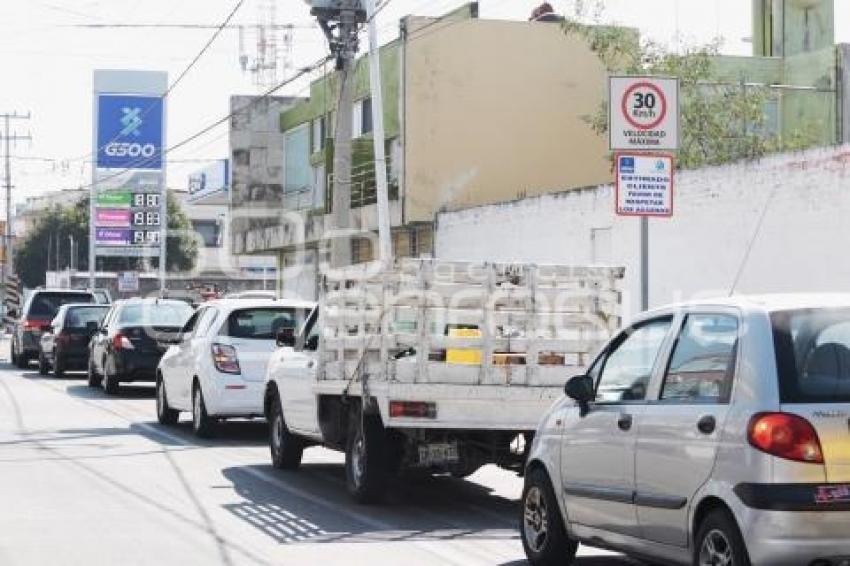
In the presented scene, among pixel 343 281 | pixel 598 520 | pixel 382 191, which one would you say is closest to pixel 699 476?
pixel 598 520

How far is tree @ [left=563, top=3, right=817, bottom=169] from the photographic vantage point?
2954 centimetres

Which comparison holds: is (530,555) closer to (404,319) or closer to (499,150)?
(404,319)

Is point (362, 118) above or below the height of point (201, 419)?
above

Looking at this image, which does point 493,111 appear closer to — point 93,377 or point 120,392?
point 93,377

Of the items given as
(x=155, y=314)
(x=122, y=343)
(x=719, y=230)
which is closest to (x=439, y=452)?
(x=719, y=230)

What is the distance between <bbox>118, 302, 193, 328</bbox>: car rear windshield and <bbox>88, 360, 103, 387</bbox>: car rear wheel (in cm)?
203

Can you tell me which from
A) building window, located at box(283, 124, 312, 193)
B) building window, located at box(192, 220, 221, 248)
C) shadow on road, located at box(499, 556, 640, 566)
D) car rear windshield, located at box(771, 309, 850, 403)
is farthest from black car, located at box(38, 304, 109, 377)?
building window, located at box(192, 220, 221, 248)

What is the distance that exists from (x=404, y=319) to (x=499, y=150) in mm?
22200

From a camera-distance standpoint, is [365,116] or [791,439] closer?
[791,439]

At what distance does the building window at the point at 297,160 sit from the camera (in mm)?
41938

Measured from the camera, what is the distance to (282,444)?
561 inches

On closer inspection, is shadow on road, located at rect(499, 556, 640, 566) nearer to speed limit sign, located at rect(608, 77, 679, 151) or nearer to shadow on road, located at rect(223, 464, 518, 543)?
shadow on road, located at rect(223, 464, 518, 543)

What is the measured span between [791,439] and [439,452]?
5104 millimetres

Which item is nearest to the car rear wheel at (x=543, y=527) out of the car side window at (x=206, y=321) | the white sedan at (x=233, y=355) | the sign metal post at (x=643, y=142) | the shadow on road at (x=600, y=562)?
the shadow on road at (x=600, y=562)
